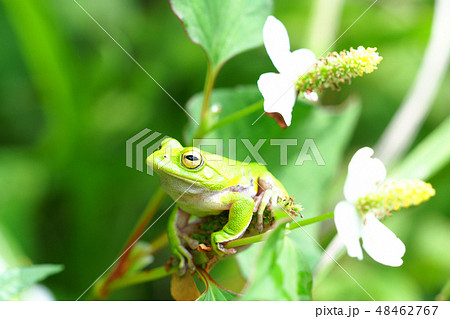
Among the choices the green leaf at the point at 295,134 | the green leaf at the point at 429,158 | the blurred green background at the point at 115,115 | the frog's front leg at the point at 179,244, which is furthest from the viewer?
the blurred green background at the point at 115,115

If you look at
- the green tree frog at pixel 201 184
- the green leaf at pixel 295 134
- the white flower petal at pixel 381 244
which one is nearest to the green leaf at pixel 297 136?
the green leaf at pixel 295 134

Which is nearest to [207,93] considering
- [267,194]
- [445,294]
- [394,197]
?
[267,194]

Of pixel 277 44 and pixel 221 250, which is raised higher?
pixel 277 44

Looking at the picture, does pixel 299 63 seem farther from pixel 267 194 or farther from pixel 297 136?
pixel 297 136

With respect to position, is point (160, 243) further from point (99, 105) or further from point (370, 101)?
point (370, 101)

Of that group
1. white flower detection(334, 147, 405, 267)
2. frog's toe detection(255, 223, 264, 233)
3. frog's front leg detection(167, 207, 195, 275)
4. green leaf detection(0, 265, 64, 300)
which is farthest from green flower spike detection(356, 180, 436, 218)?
green leaf detection(0, 265, 64, 300)

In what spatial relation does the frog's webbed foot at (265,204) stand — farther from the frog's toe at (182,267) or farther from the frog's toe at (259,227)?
the frog's toe at (182,267)
